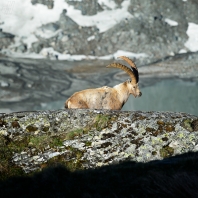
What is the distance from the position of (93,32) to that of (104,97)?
1516 inches

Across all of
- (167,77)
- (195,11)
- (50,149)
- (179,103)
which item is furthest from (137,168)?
(179,103)

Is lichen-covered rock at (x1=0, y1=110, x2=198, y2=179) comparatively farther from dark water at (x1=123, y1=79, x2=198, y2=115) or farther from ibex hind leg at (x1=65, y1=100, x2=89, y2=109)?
dark water at (x1=123, y1=79, x2=198, y2=115)

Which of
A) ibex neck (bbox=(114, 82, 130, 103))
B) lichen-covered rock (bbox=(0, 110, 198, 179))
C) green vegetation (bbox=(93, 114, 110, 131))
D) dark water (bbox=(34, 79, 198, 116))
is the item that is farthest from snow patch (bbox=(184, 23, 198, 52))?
green vegetation (bbox=(93, 114, 110, 131))

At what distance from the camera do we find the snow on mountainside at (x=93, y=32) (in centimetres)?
4825

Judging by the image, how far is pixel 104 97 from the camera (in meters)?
12.3

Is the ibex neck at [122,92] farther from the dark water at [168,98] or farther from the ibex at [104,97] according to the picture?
the dark water at [168,98]

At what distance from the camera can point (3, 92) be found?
57.6 metres

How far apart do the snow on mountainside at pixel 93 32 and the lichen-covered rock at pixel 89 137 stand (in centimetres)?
4230

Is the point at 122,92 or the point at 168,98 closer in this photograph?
the point at 122,92

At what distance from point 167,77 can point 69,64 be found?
1721 cm

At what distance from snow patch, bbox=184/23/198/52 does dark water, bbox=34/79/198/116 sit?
461 inches

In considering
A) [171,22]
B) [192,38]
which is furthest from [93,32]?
[192,38]

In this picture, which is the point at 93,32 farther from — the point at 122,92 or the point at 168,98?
the point at 122,92

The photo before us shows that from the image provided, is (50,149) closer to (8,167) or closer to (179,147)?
(8,167)
